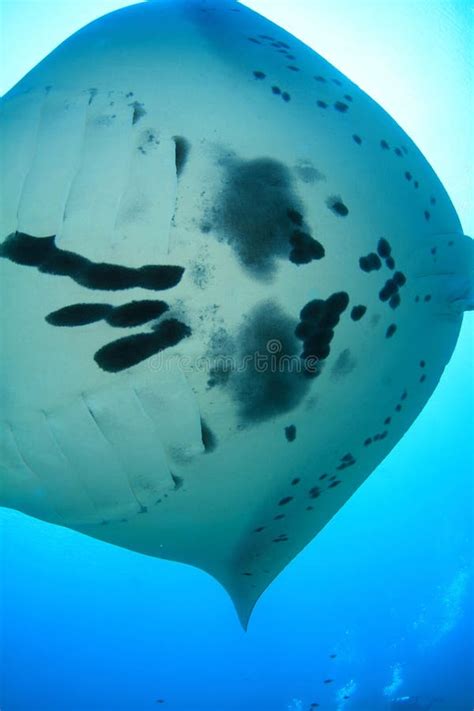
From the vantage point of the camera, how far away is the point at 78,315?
3.78 ft

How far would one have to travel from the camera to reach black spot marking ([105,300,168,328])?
3.83 feet

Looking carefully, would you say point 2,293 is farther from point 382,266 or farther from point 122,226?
point 382,266

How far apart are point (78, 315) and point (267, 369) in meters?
0.53

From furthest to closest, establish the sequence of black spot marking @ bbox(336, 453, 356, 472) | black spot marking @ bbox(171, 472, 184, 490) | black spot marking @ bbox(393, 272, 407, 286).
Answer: black spot marking @ bbox(336, 453, 356, 472) < black spot marking @ bbox(393, 272, 407, 286) < black spot marking @ bbox(171, 472, 184, 490)

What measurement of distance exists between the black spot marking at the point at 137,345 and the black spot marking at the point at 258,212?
25cm

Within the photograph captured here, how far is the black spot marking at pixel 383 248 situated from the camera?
1.44 meters

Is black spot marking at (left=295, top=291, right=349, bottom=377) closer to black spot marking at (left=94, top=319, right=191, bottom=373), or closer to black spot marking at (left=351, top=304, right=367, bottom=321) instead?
black spot marking at (left=351, top=304, right=367, bottom=321)

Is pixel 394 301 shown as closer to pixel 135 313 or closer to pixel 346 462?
pixel 346 462

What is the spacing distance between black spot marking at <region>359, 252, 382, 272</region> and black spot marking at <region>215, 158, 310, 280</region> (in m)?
0.27

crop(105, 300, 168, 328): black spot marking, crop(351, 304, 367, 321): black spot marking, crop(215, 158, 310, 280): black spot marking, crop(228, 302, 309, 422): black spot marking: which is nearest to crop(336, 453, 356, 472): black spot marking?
crop(228, 302, 309, 422): black spot marking

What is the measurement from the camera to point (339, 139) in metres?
1.37

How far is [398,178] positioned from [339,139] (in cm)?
27

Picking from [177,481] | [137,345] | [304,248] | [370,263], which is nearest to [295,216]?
[304,248]

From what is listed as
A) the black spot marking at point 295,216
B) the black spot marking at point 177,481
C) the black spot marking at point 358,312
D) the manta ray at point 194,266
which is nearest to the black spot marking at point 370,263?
the manta ray at point 194,266
